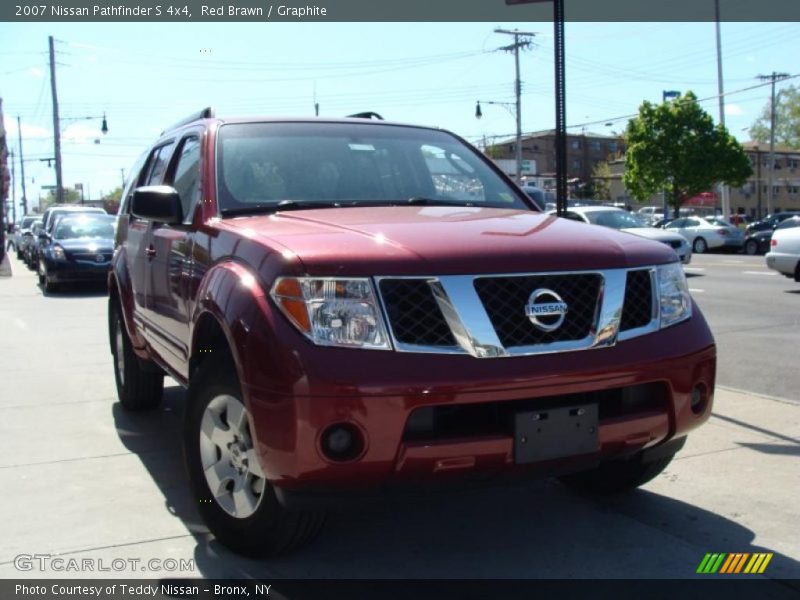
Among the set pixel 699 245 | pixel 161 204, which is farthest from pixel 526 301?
pixel 699 245

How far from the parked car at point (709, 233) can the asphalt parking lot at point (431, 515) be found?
2565cm

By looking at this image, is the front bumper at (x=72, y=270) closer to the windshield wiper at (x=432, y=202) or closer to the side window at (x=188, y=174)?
the side window at (x=188, y=174)

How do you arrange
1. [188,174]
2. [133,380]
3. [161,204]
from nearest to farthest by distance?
[161,204]
[188,174]
[133,380]

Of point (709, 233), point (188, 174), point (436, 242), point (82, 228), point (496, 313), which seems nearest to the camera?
point (496, 313)

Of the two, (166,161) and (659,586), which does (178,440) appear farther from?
(659,586)

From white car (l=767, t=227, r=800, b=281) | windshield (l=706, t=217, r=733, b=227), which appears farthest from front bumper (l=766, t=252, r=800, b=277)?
windshield (l=706, t=217, r=733, b=227)

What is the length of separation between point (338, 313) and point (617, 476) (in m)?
1.88

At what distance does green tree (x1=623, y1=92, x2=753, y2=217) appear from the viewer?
134ft

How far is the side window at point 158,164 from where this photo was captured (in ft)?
17.5

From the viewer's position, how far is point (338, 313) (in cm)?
290

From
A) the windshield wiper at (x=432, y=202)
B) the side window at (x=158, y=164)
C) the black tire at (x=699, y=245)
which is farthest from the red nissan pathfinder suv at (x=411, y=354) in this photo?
the black tire at (x=699, y=245)

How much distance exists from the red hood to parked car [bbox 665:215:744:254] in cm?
2793

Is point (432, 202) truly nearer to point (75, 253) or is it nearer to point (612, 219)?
point (75, 253)
